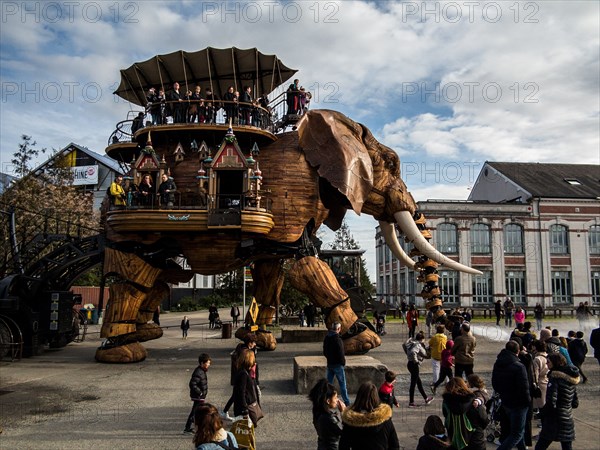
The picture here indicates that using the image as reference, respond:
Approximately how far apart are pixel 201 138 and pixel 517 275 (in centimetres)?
3025

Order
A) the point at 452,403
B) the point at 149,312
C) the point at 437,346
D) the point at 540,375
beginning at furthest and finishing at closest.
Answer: the point at 149,312 → the point at 437,346 → the point at 540,375 → the point at 452,403

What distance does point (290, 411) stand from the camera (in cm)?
849

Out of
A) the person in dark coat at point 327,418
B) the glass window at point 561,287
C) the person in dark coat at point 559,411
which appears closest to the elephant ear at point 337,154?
the person in dark coat at point 559,411

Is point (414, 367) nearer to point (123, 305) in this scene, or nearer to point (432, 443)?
point (432, 443)

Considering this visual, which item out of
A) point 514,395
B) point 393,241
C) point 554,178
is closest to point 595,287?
point 554,178

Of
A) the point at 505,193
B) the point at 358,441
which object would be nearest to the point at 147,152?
the point at 358,441

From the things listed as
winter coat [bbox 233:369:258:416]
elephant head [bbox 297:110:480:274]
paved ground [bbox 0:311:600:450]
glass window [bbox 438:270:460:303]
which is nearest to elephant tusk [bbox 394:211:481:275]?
elephant head [bbox 297:110:480:274]

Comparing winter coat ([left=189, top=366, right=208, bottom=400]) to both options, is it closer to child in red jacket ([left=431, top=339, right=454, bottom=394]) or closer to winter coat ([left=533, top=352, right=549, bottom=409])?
child in red jacket ([left=431, top=339, right=454, bottom=394])

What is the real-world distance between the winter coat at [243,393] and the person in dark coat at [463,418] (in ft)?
7.82

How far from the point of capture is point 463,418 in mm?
5074

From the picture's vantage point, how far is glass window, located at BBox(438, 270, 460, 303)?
36.2m

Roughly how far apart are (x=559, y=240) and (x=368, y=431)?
124ft

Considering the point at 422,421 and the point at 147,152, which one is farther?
the point at 147,152

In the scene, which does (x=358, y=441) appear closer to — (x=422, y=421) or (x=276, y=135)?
(x=422, y=421)
